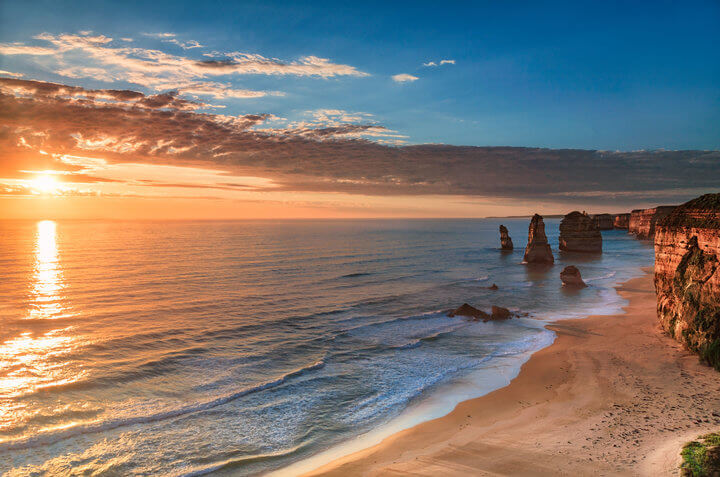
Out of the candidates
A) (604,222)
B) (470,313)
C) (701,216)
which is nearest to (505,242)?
(470,313)

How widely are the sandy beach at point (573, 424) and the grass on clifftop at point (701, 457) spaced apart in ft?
1.08

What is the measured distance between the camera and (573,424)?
1166 cm

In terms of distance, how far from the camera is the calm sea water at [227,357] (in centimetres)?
1188

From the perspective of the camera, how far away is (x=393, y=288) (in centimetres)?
3884

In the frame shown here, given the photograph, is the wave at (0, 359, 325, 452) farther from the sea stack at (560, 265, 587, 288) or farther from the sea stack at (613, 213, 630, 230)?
the sea stack at (613, 213, 630, 230)

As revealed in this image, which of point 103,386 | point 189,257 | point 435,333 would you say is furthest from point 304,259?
point 103,386

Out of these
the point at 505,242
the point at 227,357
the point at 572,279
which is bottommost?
the point at 227,357

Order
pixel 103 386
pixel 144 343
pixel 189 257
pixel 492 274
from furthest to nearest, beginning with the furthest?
1. pixel 189 257
2. pixel 492 274
3. pixel 144 343
4. pixel 103 386

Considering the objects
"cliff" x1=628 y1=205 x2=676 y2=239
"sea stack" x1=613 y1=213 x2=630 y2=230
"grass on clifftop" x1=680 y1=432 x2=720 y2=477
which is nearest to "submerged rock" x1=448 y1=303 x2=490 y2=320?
"grass on clifftop" x1=680 y1=432 x2=720 y2=477

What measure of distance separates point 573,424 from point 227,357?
1525cm

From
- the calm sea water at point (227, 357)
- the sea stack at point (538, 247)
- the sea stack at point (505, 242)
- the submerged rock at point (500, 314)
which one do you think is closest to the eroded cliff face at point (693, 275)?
the calm sea water at point (227, 357)

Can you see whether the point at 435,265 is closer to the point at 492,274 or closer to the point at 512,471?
the point at 492,274

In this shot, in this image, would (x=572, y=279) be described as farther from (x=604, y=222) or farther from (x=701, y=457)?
(x=604, y=222)

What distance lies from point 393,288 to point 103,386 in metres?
26.8
